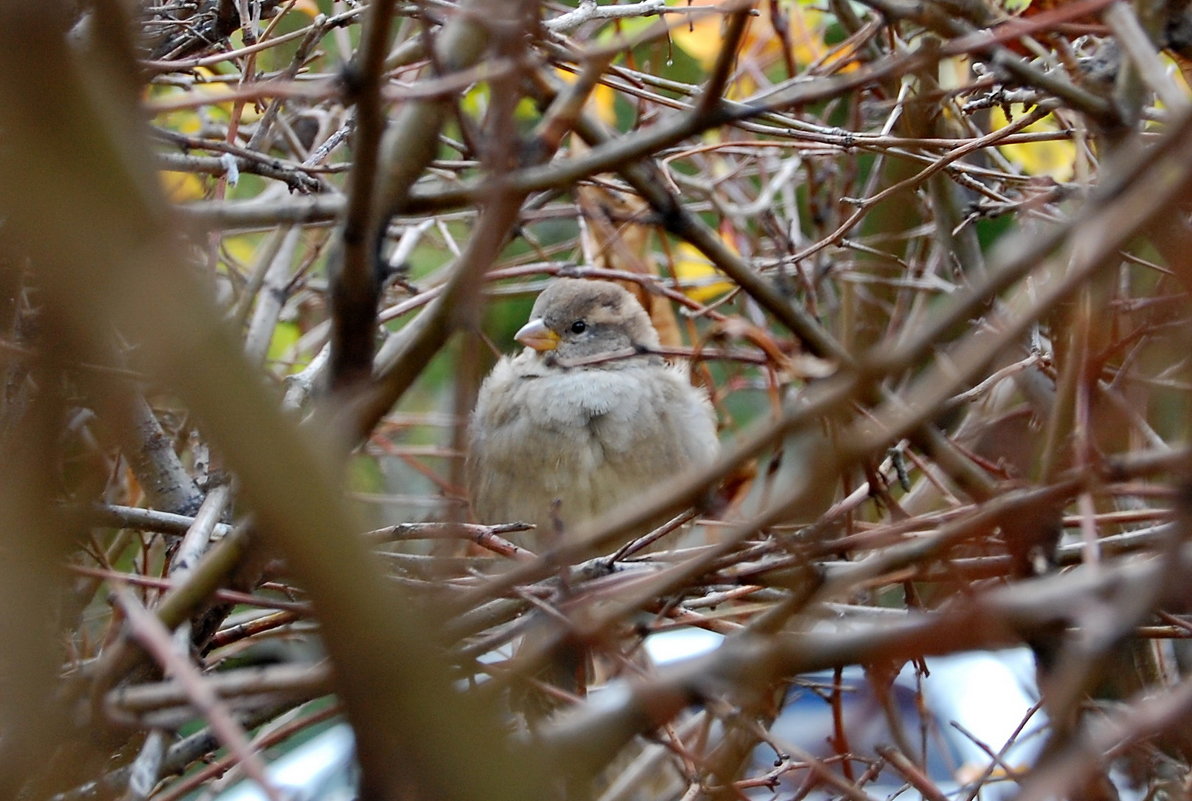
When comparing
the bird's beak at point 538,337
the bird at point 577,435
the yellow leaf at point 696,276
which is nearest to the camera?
the bird at point 577,435

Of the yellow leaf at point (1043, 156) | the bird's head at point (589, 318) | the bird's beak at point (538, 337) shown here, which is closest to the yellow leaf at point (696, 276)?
the bird's head at point (589, 318)

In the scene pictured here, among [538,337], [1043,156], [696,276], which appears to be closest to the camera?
[1043,156]

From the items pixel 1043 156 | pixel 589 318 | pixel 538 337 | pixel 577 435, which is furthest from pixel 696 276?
pixel 1043 156

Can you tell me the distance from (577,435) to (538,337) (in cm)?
54

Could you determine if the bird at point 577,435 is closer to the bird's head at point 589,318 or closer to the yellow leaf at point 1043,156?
the bird's head at point 589,318

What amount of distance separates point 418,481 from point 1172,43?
Result: 429 cm

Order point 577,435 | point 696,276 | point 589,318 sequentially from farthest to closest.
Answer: point 696,276, point 589,318, point 577,435

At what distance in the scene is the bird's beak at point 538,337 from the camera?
3.95 metres

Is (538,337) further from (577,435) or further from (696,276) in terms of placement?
(696,276)

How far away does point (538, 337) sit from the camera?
13.0ft

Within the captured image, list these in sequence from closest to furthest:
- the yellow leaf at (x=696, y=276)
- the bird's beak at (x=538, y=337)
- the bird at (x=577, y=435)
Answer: the bird at (x=577, y=435), the yellow leaf at (x=696, y=276), the bird's beak at (x=538, y=337)

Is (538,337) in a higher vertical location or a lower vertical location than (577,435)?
higher

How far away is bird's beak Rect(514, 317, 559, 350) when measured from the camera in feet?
12.9

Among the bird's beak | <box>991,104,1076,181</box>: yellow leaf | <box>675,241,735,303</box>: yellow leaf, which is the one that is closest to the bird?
the bird's beak
